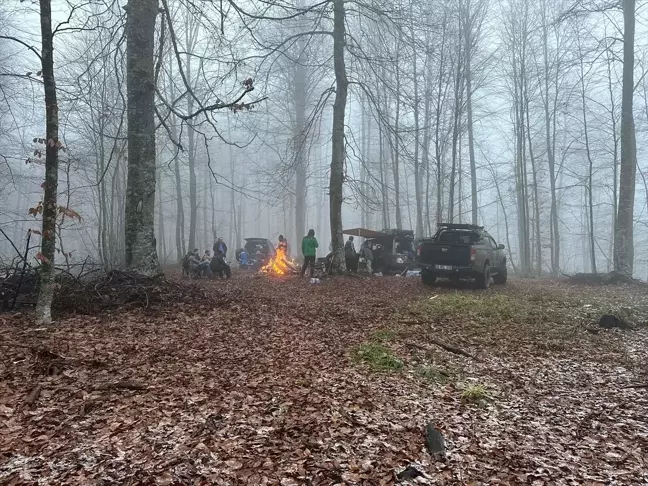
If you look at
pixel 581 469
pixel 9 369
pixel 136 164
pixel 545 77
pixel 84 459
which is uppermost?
pixel 545 77

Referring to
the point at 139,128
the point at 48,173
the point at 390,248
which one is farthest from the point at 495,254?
the point at 48,173

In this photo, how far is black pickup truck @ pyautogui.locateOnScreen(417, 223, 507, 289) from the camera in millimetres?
12492

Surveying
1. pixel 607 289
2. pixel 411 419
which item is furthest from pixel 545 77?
pixel 411 419

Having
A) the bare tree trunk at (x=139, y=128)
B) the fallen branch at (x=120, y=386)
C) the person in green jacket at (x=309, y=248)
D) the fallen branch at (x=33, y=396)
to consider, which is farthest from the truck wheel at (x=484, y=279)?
the fallen branch at (x=33, y=396)

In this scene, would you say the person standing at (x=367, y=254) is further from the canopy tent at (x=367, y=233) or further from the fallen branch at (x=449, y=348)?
the fallen branch at (x=449, y=348)

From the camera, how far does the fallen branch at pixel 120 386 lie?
414 cm

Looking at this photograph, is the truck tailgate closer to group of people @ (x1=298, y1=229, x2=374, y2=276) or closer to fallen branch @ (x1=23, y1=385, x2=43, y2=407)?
group of people @ (x1=298, y1=229, x2=374, y2=276)

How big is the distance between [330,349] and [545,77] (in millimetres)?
21856

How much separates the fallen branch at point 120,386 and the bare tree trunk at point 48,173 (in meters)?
2.38

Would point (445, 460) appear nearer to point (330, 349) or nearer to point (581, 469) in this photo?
point (581, 469)

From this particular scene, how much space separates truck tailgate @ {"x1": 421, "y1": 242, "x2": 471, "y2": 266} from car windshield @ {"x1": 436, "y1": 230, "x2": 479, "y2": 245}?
827 mm

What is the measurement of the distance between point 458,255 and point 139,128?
9.32 meters

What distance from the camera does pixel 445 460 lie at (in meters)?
3.30

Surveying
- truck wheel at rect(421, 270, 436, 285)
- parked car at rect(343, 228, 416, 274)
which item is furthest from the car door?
parked car at rect(343, 228, 416, 274)
